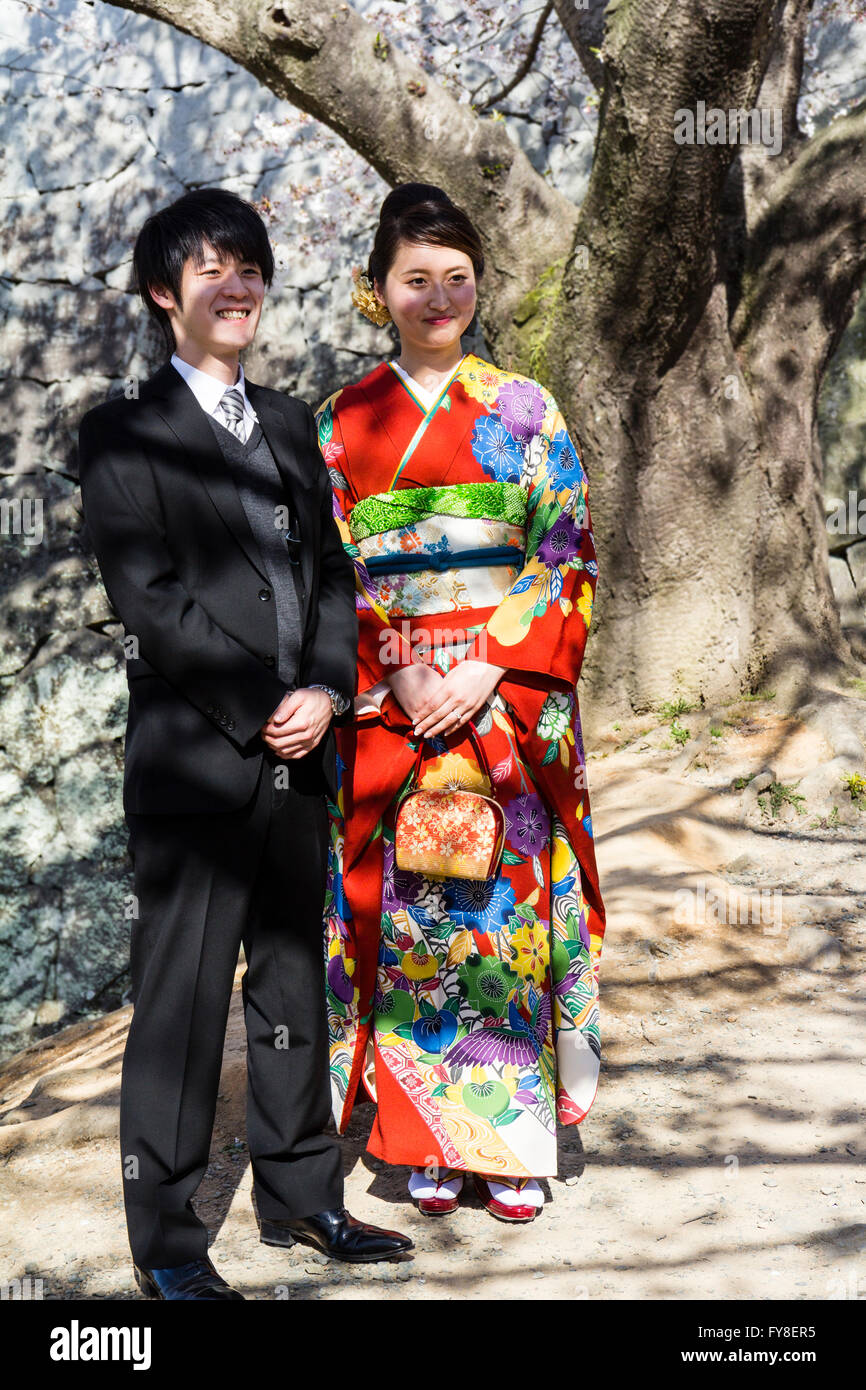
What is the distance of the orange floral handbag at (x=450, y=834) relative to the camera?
260cm

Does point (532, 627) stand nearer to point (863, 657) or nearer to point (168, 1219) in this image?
point (168, 1219)

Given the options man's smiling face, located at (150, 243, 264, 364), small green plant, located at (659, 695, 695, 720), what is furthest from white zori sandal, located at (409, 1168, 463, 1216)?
small green plant, located at (659, 695, 695, 720)

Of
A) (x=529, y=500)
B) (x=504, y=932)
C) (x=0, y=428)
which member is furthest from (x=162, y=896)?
(x=0, y=428)

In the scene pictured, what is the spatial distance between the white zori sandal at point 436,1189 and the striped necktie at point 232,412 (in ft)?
5.37

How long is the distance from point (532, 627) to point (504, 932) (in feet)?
2.21

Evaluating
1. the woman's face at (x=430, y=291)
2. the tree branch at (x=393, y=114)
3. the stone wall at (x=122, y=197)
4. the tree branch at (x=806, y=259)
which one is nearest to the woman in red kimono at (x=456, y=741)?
the woman's face at (x=430, y=291)

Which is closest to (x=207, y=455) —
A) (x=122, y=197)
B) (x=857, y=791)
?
(x=857, y=791)

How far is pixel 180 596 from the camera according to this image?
89.4 inches

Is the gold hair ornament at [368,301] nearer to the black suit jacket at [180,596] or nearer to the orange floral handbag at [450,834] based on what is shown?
the black suit jacket at [180,596]

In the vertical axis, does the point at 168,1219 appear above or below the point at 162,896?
below

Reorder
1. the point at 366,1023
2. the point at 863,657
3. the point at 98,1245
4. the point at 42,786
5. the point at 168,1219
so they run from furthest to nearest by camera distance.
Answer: the point at 42,786 → the point at 863,657 → the point at 366,1023 → the point at 98,1245 → the point at 168,1219

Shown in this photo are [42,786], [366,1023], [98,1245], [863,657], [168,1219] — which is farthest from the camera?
[42,786]

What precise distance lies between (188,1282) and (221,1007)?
48 cm

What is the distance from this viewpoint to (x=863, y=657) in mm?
6148
